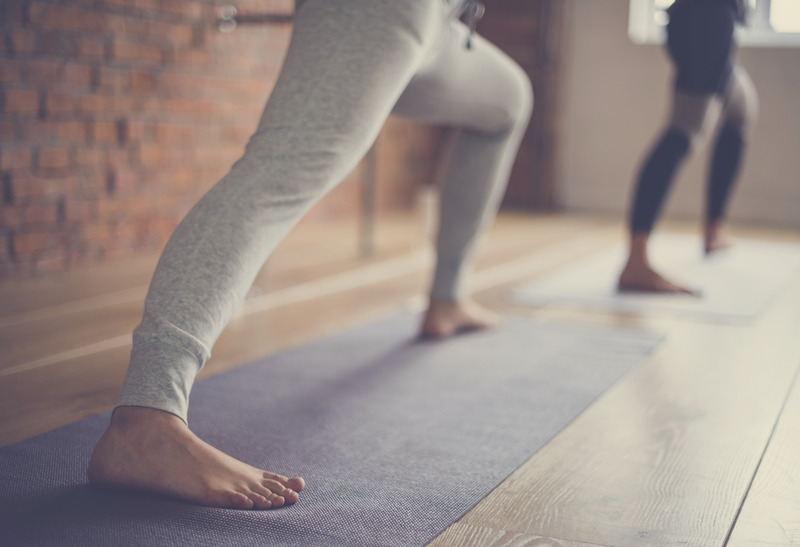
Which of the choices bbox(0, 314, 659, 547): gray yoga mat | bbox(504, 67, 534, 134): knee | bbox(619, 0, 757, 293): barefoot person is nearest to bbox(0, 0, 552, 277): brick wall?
bbox(0, 314, 659, 547): gray yoga mat

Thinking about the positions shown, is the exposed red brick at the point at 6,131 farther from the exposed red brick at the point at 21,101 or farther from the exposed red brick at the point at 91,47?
the exposed red brick at the point at 91,47

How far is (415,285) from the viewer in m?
2.26

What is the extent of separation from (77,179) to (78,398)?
Answer: 1.28m

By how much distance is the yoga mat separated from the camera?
1952mm

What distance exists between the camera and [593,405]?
→ 1.23 metres

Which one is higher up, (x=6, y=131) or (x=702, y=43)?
(x=702, y=43)

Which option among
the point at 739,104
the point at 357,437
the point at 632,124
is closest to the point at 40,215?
the point at 357,437

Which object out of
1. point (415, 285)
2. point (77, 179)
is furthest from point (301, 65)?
point (77, 179)

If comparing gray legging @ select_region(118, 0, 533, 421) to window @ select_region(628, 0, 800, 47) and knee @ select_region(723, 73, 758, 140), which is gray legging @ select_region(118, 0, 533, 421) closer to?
knee @ select_region(723, 73, 758, 140)

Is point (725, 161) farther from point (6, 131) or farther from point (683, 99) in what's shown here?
point (6, 131)

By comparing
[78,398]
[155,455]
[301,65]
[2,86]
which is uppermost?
[301,65]

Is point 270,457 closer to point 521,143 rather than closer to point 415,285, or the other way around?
point 415,285

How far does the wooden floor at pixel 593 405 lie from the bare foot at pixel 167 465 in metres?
0.21

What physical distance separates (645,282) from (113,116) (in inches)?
60.5
